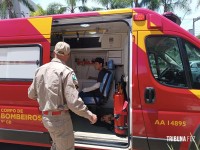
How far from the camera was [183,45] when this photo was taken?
4.41 meters

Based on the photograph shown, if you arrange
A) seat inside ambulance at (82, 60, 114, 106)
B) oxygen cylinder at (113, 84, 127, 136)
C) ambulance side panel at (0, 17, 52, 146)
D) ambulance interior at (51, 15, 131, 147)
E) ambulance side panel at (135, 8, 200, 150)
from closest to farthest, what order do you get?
ambulance side panel at (135, 8, 200, 150), ambulance side panel at (0, 17, 52, 146), oxygen cylinder at (113, 84, 127, 136), ambulance interior at (51, 15, 131, 147), seat inside ambulance at (82, 60, 114, 106)

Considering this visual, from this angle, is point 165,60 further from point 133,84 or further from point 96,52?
point 96,52

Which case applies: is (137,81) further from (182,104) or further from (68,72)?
(68,72)

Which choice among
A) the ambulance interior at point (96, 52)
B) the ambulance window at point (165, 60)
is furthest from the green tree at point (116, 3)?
the ambulance window at point (165, 60)

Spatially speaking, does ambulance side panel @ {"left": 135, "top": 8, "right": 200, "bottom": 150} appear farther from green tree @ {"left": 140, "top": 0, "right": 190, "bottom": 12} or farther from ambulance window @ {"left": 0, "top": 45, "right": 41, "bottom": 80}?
green tree @ {"left": 140, "top": 0, "right": 190, "bottom": 12}

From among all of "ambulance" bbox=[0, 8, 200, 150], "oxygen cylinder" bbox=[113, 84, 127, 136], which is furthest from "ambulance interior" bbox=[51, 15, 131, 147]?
"oxygen cylinder" bbox=[113, 84, 127, 136]

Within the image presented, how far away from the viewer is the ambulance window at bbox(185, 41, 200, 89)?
14.3 ft

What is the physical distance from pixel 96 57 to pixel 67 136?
11.4 ft

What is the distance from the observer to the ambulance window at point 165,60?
442cm

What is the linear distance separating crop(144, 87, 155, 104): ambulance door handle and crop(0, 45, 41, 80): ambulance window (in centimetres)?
172

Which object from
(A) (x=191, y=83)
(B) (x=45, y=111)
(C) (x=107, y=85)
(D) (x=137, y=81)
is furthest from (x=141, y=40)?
(C) (x=107, y=85)

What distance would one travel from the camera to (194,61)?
4.44 meters

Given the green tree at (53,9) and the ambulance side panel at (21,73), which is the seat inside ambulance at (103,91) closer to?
the ambulance side panel at (21,73)

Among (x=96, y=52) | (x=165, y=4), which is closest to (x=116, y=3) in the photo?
(x=165, y=4)
